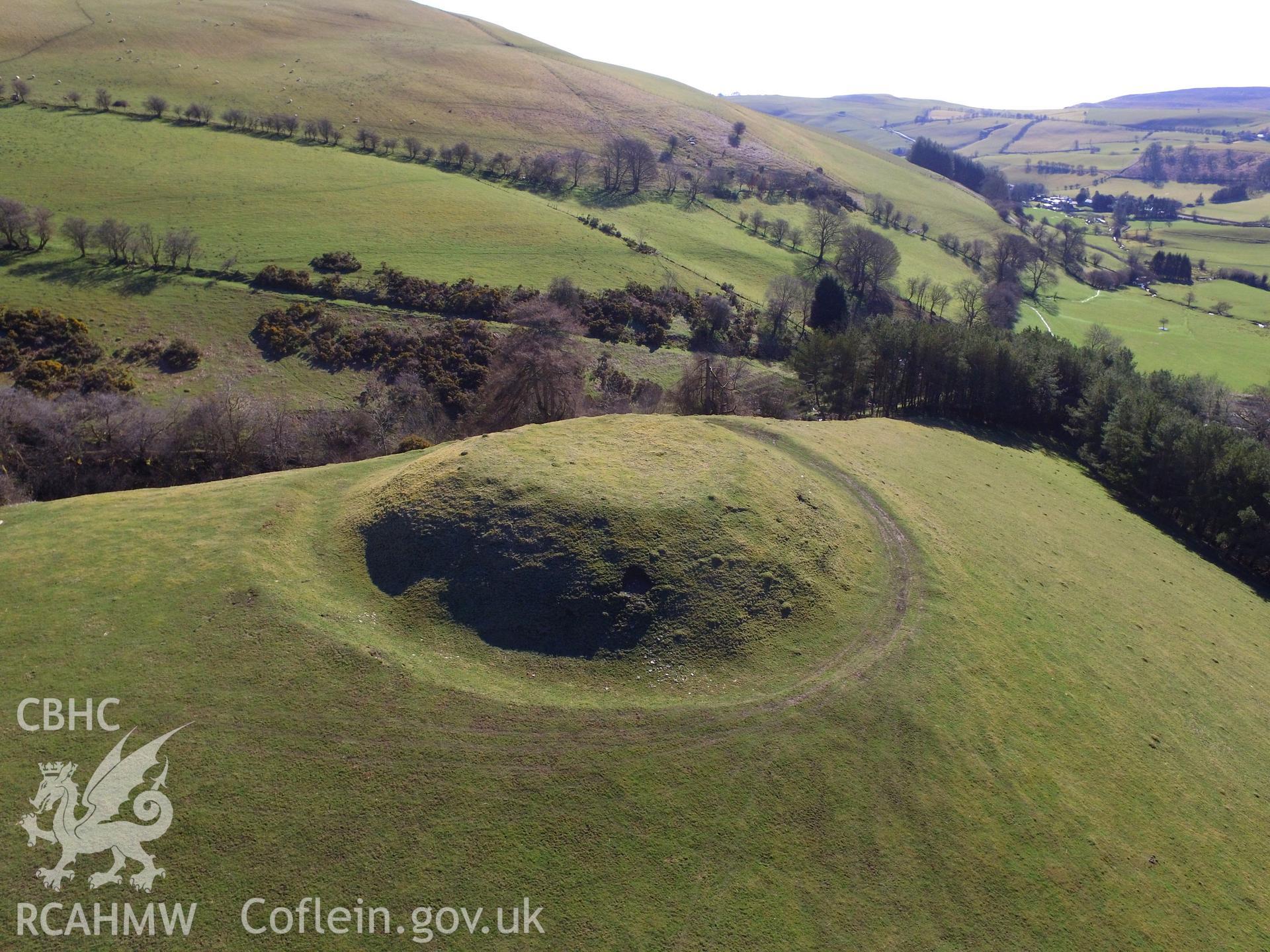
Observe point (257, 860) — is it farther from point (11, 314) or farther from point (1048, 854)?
point (11, 314)

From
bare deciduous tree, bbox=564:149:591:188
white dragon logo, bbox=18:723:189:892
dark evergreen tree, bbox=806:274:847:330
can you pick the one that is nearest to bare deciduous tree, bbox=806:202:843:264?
dark evergreen tree, bbox=806:274:847:330

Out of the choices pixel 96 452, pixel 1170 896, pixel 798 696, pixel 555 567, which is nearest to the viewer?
pixel 1170 896

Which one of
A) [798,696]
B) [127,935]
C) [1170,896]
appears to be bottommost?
[127,935]

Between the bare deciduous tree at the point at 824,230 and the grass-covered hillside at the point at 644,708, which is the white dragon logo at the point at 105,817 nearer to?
the grass-covered hillside at the point at 644,708

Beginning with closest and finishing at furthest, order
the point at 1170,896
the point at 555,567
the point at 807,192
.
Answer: the point at 1170,896 → the point at 555,567 → the point at 807,192

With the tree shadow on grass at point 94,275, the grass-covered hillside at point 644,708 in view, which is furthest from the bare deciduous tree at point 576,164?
the grass-covered hillside at point 644,708

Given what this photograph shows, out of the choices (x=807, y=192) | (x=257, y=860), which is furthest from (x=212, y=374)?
(x=807, y=192)
